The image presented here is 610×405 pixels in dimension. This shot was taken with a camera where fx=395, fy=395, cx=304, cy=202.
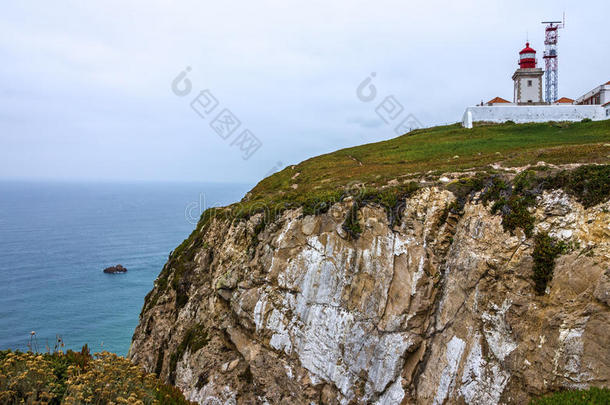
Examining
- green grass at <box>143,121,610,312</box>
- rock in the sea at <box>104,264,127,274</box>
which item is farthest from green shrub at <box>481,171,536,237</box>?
rock in the sea at <box>104,264,127,274</box>

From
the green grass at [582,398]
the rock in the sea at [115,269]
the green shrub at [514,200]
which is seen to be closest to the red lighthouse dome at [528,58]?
the green shrub at [514,200]

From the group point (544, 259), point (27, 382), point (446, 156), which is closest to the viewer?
point (27, 382)

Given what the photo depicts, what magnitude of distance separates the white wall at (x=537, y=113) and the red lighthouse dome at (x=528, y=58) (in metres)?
8.00

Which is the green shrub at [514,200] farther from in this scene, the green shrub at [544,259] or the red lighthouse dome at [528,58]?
the red lighthouse dome at [528,58]

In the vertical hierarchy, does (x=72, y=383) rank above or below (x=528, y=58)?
below

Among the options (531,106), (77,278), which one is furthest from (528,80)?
(77,278)

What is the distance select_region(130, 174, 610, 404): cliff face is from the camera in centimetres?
1316

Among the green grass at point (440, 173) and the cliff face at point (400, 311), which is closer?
the cliff face at point (400, 311)

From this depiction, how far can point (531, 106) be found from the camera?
140ft

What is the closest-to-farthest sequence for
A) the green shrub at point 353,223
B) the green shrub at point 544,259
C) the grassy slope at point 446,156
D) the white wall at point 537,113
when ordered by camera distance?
the green shrub at point 544,259, the green shrub at point 353,223, the grassy slope at point 446,156, the white wall at point 537,113

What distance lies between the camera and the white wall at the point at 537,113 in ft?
132

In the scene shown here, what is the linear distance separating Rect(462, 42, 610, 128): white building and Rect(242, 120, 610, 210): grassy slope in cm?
258

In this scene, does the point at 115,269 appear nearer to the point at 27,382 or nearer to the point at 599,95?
the point at 27,382

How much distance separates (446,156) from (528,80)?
24959mm
